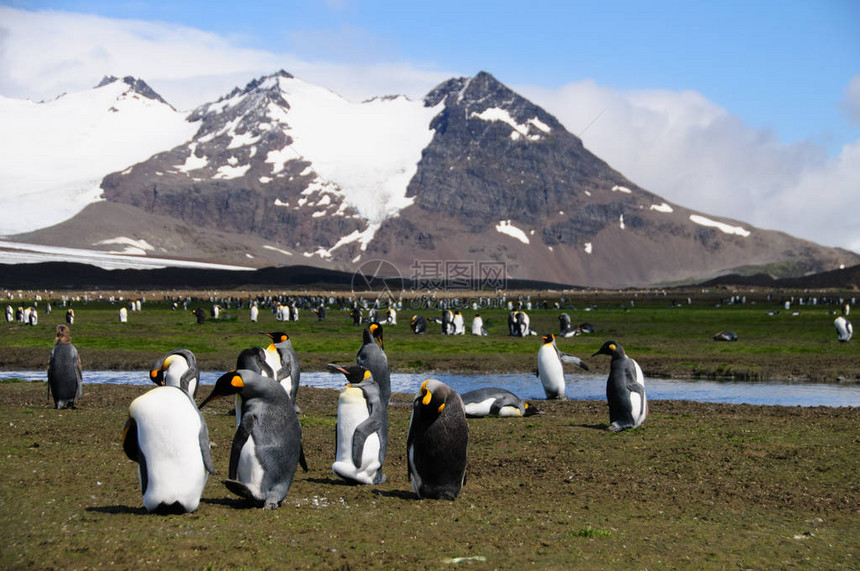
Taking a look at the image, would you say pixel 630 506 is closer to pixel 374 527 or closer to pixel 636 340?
pixel 374 527

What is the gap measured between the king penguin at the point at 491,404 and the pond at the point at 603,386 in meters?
4.16

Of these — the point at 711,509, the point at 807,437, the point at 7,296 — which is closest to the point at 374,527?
the point at 711,509

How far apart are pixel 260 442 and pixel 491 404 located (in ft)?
27.8

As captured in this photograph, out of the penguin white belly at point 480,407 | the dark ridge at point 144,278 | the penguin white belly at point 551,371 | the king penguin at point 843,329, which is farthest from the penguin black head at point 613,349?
the dark ridge at point 144,278

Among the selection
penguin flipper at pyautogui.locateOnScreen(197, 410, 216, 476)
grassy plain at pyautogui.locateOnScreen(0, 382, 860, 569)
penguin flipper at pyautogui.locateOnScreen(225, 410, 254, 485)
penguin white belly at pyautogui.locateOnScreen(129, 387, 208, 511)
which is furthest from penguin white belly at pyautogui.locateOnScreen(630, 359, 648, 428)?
penguin white belly at pyautogui.locateOnScreen(129, 387, 208, 511)

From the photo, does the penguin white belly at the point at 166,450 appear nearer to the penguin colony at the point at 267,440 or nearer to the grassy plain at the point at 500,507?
the penguin colony at the point at 267,440

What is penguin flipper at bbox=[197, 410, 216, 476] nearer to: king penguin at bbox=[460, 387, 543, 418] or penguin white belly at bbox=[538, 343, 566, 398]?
king penguin at bbox=[460, 387, 543, 418]

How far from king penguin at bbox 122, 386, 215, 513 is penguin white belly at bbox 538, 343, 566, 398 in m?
12.2

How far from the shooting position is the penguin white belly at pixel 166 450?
27.2ft

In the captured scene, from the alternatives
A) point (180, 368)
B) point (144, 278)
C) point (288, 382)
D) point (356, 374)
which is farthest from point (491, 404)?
point (144, 278)

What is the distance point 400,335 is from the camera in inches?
1644

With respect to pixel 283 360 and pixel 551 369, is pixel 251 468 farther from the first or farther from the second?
pixel 551 369

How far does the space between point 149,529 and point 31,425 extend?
7.41 meters

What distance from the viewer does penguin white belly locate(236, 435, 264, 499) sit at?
28.8ft
